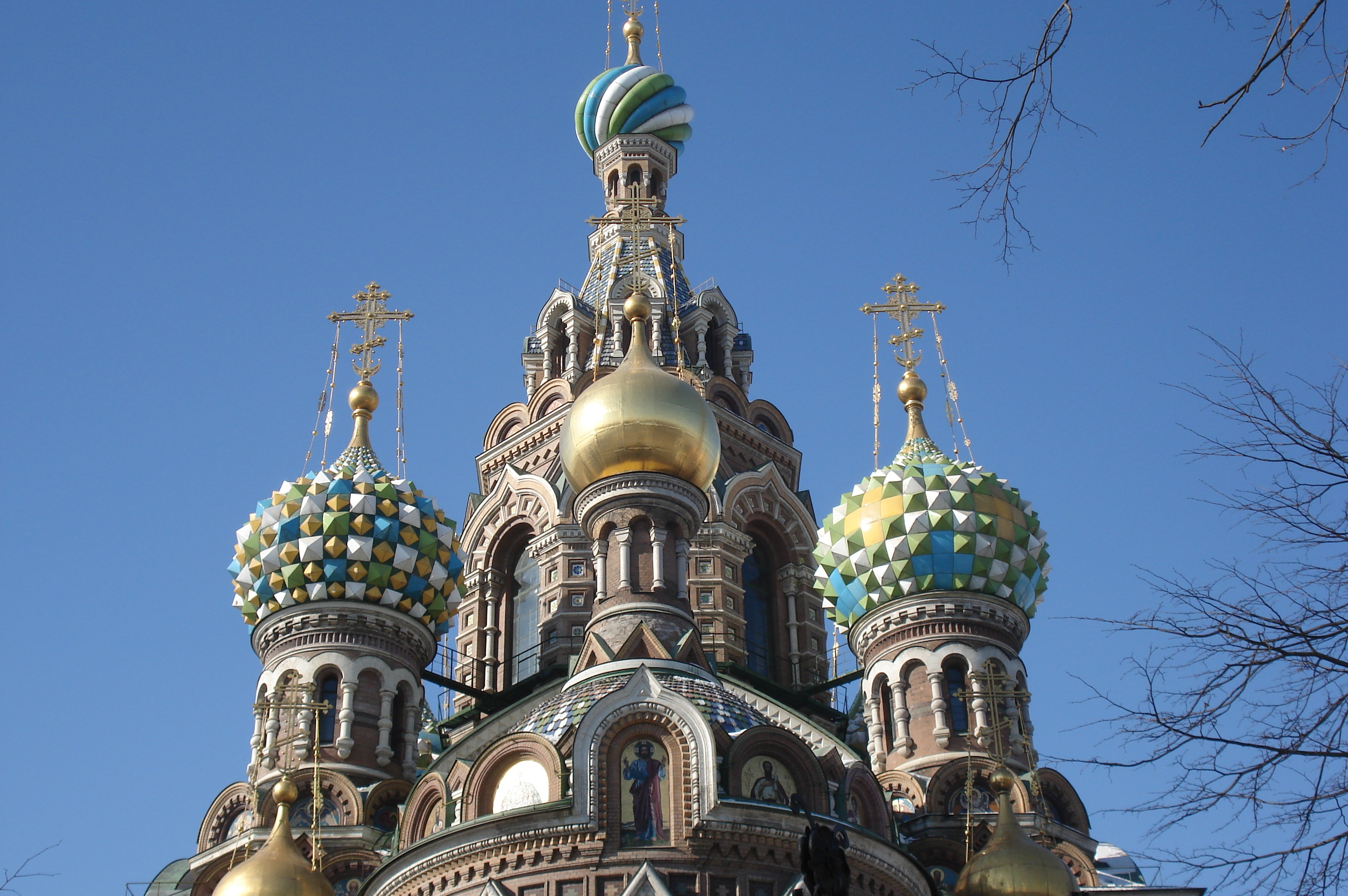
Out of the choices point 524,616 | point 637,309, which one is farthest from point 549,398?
point 637,309

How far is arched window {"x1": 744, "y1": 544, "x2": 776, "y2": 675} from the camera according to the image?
2248 centimetres

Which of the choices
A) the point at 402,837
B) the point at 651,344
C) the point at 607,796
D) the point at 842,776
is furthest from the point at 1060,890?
the point at 651,344

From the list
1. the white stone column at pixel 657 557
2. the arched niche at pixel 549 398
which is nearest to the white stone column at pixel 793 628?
the arched niche at pixel 549 398

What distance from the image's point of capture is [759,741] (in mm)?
14570

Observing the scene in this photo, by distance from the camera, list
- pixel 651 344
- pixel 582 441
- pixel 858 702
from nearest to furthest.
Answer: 1. pixel 582 441
2. pixel 858 702
3. pixel 651 344

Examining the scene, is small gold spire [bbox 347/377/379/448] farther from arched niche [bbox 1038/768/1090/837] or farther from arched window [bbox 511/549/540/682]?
arched niche [bbox 1038/768/1090/837]

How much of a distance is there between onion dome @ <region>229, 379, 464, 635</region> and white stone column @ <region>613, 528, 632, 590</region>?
4.23 meters

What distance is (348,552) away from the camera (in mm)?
20219

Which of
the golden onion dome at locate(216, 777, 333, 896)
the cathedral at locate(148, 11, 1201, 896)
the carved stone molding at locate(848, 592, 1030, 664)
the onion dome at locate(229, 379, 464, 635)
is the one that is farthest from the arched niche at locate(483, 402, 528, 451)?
the golden onion dome at locate(216, 777, 333, 896)

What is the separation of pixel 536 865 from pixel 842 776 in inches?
110

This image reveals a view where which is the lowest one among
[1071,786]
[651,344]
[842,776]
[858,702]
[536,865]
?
[536,865]

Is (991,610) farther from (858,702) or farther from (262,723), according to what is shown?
(262,723)

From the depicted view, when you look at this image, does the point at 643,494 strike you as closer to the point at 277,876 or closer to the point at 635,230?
the point at 277,876

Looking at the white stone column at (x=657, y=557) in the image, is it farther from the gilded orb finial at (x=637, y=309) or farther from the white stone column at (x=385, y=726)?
the white stone column at (x=385, y=726)
